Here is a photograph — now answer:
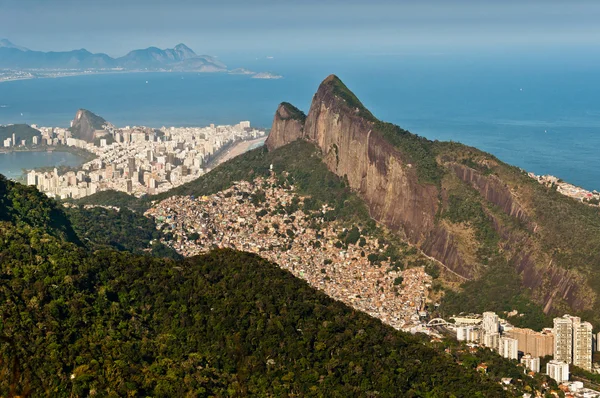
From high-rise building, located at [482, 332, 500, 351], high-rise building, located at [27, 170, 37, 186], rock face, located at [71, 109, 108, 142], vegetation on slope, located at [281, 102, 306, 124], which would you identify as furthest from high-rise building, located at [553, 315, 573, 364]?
rock face, located at [71, 109, 108, 142]

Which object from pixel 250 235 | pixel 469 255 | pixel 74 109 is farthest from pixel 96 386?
pixel 74 109

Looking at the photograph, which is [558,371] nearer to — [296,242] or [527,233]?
[527,233]

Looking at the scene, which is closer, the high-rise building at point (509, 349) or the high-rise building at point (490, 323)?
the high-rise building at point (509, 349)

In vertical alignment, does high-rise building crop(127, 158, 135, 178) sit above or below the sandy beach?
below

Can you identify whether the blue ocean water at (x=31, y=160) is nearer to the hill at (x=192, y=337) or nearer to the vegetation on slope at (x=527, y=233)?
the vegetation on slope at (x=527, y=233)

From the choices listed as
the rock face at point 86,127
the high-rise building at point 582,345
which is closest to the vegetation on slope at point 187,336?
the high-rise building at point 582,345

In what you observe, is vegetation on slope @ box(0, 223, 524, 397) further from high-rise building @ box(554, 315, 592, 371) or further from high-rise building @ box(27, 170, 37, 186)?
high-rise building @ box(27, 170, 37, 186)

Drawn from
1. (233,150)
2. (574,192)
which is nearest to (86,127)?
(233,150)

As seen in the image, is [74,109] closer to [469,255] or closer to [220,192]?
[220,192]
